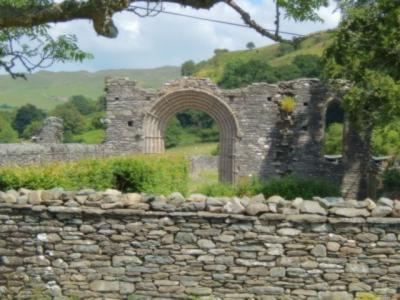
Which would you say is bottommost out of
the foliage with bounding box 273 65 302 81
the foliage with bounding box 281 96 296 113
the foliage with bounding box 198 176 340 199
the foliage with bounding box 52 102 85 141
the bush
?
the foliage with bounding box 198 176 340 199

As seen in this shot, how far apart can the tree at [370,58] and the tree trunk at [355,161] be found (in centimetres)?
296

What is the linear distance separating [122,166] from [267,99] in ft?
41.3

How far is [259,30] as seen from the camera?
7.26m

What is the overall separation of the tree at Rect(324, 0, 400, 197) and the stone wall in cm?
897

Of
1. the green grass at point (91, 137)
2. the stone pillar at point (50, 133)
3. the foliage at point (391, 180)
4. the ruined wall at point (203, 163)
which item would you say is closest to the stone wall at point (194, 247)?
Result: the foliage at point (391, 180)

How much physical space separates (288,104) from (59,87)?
154495mm

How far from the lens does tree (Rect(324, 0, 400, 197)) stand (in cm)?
1543

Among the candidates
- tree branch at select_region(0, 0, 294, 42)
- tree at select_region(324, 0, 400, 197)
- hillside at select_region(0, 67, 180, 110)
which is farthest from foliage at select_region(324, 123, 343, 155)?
hillside at select_region(0, 67, 180, 110)

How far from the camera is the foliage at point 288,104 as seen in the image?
22.5 m

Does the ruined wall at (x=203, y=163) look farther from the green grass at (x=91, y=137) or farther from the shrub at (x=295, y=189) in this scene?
the shrub at (x=295, y=189)

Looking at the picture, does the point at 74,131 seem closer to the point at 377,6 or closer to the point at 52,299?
the point at 377,6

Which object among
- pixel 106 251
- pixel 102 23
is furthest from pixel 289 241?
pixel 102 23

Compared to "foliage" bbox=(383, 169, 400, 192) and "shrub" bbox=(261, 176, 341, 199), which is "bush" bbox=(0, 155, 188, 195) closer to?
"shrub" bbox=(261, 176, 341, 199)

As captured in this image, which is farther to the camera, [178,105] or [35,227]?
[178,105]
